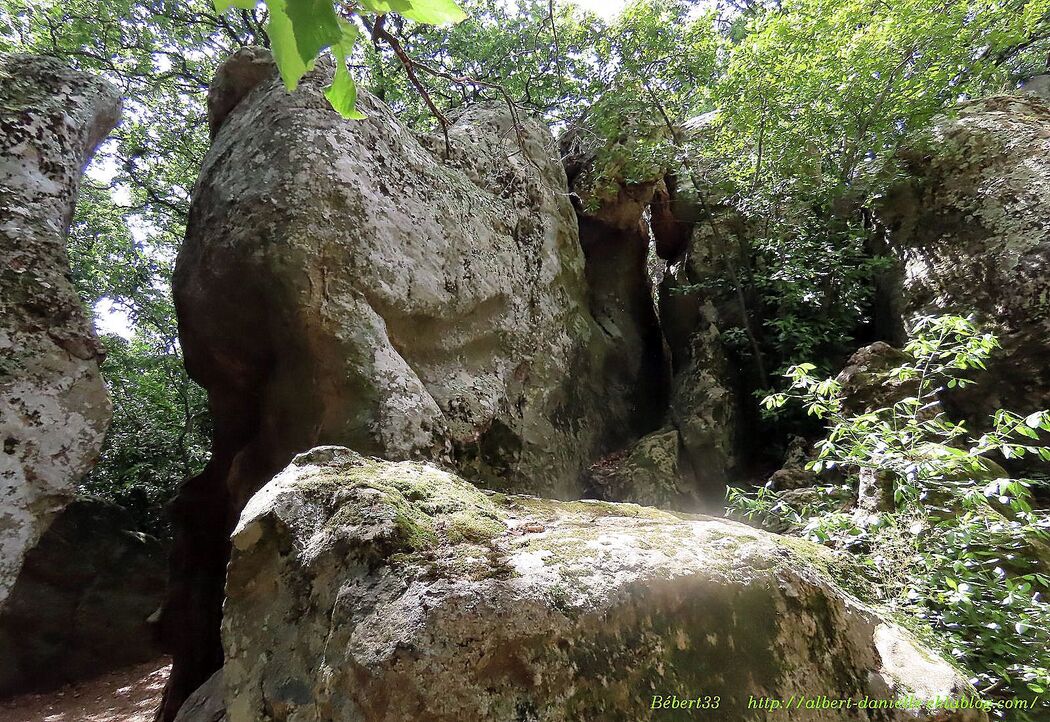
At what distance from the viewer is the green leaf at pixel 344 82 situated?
1.05 metres

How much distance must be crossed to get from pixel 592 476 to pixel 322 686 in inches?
202

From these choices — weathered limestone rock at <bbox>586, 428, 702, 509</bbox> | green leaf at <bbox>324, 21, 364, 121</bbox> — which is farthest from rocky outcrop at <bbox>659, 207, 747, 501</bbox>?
green leaf at <bbox>324, 21, 364, 121</bbox>

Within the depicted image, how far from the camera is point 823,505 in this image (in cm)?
387

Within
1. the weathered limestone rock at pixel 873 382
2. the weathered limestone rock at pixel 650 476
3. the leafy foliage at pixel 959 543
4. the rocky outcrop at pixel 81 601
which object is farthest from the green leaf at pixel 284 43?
the rocky outcrop at pixel 81 601

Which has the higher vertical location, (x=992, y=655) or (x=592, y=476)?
(x=592, y=476)

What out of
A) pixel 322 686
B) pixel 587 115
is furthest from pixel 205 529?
pixel 587 115

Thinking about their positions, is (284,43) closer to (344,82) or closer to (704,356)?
(344,82)

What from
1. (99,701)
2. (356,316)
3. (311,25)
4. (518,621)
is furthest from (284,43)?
(99,701)

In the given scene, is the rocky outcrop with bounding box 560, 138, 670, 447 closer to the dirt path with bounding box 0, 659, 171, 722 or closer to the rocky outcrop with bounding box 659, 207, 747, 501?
the rocky outcrop with bounding box 659, 207, 747, 501

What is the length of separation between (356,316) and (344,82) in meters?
3.36

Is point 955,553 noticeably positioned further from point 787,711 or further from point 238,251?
point 238,251

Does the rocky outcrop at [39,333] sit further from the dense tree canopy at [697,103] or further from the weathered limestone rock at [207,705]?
the dense tree canopy at [697,103]

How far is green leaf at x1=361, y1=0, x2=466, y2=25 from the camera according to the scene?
955 mm

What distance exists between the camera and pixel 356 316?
14.3ft
